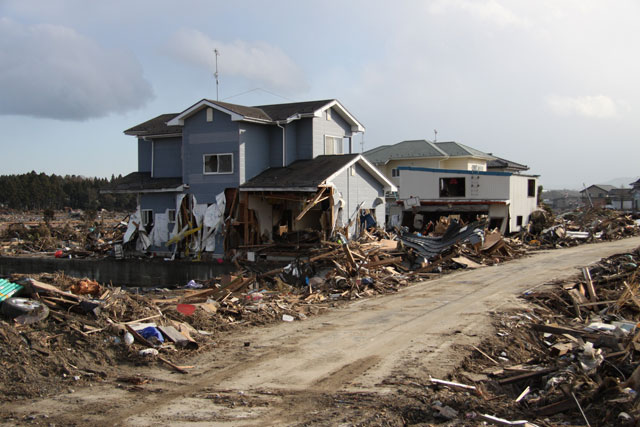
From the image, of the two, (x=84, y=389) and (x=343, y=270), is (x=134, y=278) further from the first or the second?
(x=84, y=389)

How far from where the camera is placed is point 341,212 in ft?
82.5

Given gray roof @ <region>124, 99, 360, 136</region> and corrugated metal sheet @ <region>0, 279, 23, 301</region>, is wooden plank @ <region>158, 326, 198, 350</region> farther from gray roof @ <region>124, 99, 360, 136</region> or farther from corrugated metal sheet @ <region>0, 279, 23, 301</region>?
gray roof @ <region>124, 99, 360, 136</region>

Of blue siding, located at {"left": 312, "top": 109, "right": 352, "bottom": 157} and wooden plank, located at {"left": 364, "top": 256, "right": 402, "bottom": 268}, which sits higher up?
blue siding, located at {"left": 312, "top": 109, "right": 352, "bottom": 157}

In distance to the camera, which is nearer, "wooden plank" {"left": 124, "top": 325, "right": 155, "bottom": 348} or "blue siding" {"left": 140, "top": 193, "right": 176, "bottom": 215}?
"wooden plank" {"left": 124, "top": 325, "right": 155, "bottom": 348}

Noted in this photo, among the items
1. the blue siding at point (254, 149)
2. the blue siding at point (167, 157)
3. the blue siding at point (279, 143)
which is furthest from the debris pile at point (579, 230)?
the blue siding at point (167, 157)

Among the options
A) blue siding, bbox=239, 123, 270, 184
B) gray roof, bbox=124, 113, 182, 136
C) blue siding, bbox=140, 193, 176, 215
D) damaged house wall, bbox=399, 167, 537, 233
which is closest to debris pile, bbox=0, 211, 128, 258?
blue siding, bbox=140, 193, 176, 215

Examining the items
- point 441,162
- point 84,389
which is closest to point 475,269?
point 84,389

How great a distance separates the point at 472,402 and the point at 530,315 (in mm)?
6277

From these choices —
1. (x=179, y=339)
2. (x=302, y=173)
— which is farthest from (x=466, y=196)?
(x=179, y=339)

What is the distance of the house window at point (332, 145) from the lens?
2812cm

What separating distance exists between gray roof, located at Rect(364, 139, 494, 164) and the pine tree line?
A: 4798cm

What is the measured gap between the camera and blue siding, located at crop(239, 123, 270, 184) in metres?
25.6

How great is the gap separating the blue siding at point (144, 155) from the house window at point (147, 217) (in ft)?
11.5

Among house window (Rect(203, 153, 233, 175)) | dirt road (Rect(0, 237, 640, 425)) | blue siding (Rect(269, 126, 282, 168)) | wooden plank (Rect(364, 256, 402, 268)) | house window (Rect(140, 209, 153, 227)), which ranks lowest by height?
dirt road (Rect(0, 237, 640, 425))
